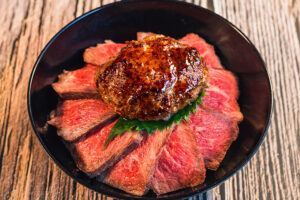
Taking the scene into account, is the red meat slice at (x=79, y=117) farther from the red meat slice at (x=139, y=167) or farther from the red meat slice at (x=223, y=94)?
the red meat slice at (x=223, y=94)

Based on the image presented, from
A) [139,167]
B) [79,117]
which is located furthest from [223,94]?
[79,117]

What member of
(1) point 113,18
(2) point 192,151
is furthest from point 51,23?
(2) point 192,151

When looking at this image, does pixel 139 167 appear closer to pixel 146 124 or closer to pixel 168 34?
pixel 146 124

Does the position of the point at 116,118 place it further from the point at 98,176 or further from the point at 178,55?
the point at 178,55

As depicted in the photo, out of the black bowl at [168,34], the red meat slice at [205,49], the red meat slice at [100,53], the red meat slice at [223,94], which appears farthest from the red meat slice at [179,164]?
the red meat slice at [100,53]

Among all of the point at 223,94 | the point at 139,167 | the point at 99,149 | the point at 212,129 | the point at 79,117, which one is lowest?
the point at 139,167
